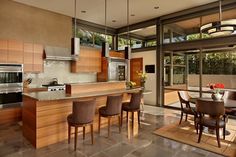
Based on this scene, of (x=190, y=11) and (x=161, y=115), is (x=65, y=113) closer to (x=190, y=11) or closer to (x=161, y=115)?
(x=161, y=115)


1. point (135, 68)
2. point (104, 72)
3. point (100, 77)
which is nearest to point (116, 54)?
point (104, 72)

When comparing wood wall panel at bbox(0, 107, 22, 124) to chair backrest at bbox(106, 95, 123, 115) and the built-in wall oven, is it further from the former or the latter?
chair backrest at bbox(106, 95, 123, 115)

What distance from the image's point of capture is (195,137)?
371 cm

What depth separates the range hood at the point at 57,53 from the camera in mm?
5637

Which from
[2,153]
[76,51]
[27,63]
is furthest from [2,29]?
[2,153]

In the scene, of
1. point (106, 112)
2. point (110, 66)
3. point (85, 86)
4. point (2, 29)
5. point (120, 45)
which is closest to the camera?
point (106, 112)

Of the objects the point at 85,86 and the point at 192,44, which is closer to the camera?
the point at 85,86

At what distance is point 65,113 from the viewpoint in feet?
11.9

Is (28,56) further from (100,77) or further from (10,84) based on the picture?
(100,77)

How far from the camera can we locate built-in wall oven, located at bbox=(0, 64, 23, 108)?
180 inches

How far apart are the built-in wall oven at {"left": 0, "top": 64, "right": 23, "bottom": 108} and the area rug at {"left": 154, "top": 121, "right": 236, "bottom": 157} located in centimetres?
415

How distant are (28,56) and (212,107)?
5.32 metres

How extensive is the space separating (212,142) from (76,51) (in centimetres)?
357

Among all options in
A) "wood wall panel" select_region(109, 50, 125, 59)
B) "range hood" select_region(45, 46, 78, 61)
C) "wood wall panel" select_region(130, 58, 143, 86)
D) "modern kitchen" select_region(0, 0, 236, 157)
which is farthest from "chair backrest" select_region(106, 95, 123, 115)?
"wood wall panel" select_region(130, 58, 143, 86)
